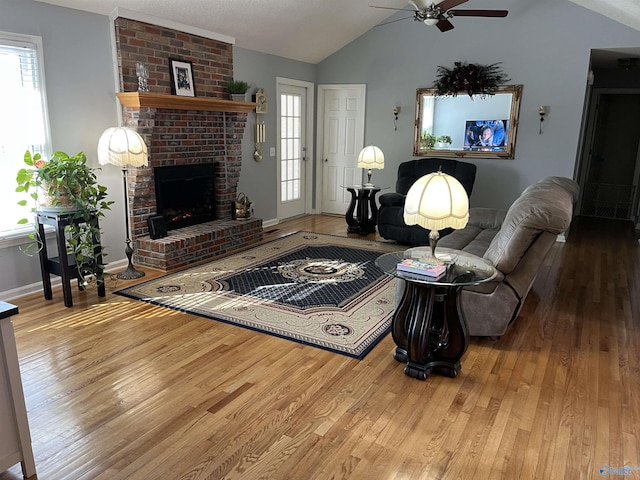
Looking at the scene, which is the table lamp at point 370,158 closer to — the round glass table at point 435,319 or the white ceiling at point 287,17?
the white ceiling at point 287,17

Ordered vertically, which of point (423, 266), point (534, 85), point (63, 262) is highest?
point (534, 85)

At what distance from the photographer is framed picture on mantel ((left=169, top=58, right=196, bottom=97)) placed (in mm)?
5129

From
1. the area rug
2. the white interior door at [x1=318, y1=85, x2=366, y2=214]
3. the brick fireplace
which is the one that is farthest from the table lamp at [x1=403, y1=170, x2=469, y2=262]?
the white interior door at [x1=318, y1=85, x2=366, y2=214]

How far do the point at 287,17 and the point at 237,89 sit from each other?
106 centimetres

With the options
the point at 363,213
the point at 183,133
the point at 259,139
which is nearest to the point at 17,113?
the point at 183,133

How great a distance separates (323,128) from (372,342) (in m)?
5.29

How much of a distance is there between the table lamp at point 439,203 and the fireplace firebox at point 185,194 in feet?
11.3

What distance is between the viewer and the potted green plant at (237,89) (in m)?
5.83

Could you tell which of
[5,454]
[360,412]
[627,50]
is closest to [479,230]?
[360,412]

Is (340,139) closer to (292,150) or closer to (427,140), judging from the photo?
(292,150)

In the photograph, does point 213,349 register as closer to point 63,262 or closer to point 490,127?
point 63,262

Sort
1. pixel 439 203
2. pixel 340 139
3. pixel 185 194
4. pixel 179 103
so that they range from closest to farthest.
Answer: pixel 439 203
pixel 179 103
pixel 185 194
pixel 340 139

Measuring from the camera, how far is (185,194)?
18.2 feet

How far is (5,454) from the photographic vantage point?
195cm
